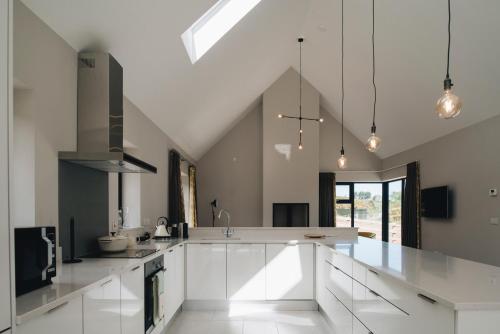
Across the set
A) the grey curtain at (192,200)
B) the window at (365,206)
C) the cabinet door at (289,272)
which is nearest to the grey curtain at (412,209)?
the window at (365,206)

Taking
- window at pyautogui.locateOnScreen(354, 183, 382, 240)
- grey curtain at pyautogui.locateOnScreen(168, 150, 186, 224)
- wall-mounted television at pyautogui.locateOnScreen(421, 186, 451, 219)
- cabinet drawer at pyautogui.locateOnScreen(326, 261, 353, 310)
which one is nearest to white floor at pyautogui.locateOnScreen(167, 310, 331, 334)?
cabinet drawer at pyautogui.locateOnScreen(326, 261, 353, 310)

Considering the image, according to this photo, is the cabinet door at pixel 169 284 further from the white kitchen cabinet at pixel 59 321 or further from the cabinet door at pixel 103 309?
the white kitchen cabinet at pixel 59 321

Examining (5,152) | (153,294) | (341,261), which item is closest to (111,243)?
(153,294)

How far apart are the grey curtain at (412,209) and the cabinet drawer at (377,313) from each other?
513 cm

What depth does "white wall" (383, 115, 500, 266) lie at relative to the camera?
500cm

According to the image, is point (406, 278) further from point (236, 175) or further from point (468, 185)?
point (236, 175)

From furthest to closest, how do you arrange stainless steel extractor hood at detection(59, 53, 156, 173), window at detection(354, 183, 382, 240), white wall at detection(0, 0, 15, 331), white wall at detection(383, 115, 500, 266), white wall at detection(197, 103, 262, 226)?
window at detection(354, 183, 382, 240)
white wall at detection(197, 103, 262, 226)
white wall at detection(383, 115, 500, 266)
stainless steel extractor hood at detection(59, 53, 156, 173)
white wall at detection(0, 0, 15, 331)

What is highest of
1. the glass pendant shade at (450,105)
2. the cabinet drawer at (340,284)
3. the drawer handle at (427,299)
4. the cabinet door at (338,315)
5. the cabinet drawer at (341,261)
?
the glass pendant shade at (450,105)

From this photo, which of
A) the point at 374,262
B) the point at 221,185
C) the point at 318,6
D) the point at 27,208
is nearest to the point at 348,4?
the point at 318,6

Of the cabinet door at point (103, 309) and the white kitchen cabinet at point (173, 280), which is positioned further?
the white kitchen cabinet at point (173, 280)

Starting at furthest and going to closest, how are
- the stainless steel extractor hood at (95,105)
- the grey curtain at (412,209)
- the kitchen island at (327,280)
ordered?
the grey curtain at (412,209), the stainless steel extractor hood at (95,105), the kitchen island at (327,280)

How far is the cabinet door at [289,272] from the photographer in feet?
13.7

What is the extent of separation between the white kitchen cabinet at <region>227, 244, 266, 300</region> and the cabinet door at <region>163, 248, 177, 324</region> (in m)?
0.79

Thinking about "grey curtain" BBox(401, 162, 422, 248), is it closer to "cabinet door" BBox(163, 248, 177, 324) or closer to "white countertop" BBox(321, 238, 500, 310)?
"white countertop" BBox(321, 238, 500, 310)
